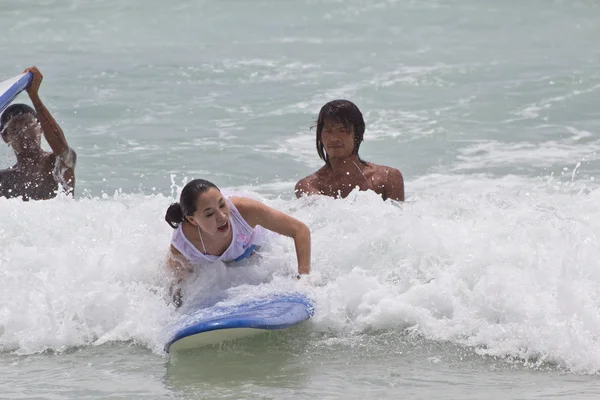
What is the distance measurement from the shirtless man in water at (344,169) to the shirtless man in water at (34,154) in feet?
5.51

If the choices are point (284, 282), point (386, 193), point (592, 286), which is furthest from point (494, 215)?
point (284, 282)

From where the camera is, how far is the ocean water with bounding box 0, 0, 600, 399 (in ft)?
16.4

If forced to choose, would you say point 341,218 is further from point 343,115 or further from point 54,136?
point 54,136

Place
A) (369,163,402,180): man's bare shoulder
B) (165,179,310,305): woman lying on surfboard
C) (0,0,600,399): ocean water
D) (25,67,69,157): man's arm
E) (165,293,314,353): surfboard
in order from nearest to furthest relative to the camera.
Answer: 1. (0,0,600,399): ocean water
2. (165,293,314,353): surfboard
3. (165,179,310,305): woman lying on surfboard
4. (369,163,402,180): man's bare shoulder
5. (25,67,69,157): man's arm

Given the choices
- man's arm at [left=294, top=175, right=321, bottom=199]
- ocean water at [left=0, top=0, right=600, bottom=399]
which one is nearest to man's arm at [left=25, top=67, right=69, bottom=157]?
ocean water at [left=0, top=0, right=600, bottom=399]

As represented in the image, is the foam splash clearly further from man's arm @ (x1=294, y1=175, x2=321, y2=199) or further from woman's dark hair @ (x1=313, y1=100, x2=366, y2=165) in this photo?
woman's dark hair @ (x1=313, y1=100, x2=366, y2=165)

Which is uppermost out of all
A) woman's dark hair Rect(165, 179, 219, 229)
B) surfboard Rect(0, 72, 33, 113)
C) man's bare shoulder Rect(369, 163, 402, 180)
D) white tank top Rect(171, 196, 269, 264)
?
surfboard Rect(0, 72, 33, 113)

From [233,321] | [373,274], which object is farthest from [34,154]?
[233,321]

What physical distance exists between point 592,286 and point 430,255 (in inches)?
38.7

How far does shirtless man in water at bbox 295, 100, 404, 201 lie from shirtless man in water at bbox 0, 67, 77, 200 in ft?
5.51

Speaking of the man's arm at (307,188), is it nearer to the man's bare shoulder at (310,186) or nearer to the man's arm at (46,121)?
the man's bare shoulder at (310,186)

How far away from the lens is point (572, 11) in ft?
52.7

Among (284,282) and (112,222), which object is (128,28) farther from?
(284,282)

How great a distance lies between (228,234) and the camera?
227 inches
